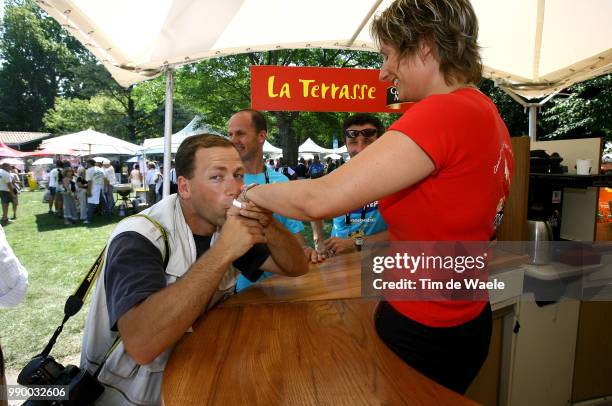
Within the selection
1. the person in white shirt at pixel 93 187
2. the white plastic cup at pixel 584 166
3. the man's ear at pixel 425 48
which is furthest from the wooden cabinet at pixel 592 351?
the person in white shirt at pixel 93 187

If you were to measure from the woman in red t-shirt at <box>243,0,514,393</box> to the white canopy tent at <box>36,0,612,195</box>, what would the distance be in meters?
2.26

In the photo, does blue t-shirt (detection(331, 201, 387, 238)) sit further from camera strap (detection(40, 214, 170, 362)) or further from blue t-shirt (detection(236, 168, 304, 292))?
camera strap (detection(40, 214, 170, 362))

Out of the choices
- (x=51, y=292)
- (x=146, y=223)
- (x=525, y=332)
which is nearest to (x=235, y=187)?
(x=146, y=223)

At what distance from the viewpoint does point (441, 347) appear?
1.20 meters

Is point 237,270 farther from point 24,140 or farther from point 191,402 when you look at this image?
point 24,140

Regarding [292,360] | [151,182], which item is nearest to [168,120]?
[292,360]

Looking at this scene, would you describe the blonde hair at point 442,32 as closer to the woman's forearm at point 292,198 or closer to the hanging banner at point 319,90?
the woman's forearm at point 292,198

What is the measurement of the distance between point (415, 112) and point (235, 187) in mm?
1129

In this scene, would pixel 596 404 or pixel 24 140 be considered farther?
pixel 24 140

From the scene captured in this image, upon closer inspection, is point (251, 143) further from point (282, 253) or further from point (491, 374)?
point (491, 374)

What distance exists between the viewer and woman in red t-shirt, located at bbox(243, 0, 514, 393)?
99 cm

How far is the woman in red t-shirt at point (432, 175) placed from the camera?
3.26ft

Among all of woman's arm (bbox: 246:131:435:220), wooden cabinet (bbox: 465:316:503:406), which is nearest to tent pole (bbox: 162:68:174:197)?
woman's arm (bbox: 246:131:435:220)

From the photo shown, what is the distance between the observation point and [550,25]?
3.97 meters
